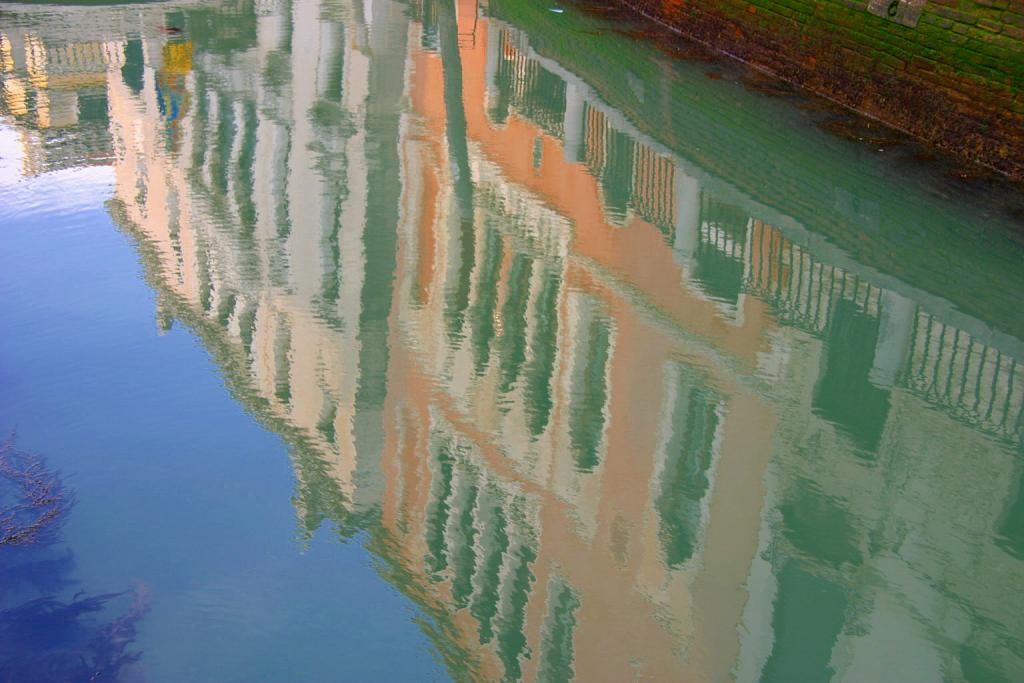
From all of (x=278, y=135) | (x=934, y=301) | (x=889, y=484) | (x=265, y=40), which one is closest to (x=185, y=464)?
(x=889, y=484)

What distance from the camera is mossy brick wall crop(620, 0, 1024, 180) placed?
9.37 m

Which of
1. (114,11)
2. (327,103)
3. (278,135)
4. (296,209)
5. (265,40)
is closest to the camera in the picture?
(296,209)

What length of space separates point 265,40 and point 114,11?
6.89ft

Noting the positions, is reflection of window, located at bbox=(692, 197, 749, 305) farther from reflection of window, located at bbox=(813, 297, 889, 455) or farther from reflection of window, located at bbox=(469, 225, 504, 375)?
reflection of window, located at bbox=(469, 225, 504, 375)

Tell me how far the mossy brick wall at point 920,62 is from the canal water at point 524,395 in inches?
13.5

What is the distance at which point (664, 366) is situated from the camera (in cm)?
707

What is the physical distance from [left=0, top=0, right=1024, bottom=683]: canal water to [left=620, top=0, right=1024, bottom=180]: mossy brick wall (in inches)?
13.5

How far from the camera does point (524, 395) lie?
22.2 feet

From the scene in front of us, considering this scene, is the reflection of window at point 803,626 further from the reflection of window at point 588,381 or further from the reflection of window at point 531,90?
the reflection of window at point 531,90

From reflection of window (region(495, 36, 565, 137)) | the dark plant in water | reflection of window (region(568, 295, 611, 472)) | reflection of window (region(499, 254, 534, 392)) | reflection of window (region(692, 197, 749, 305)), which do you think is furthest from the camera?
reflection of window (region(495, 36, 565, 137))

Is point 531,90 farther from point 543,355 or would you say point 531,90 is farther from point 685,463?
point 685,463

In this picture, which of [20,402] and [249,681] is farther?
[20,402]

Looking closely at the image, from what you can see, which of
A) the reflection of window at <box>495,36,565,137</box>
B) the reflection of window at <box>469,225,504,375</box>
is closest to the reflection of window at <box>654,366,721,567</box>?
the reflection of window at <box>469,225,504,375</box>

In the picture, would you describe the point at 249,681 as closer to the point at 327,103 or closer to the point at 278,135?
the point at 278,135
